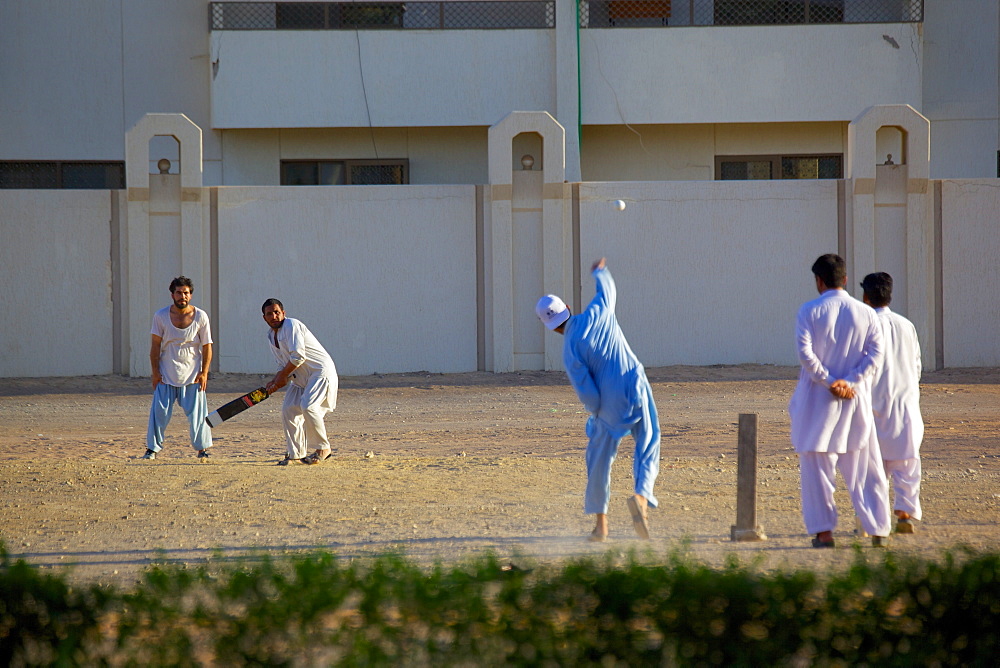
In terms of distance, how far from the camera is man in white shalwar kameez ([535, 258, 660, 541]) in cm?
612

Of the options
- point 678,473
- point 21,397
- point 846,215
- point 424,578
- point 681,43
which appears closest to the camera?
point 424,578

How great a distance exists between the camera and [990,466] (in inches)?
347

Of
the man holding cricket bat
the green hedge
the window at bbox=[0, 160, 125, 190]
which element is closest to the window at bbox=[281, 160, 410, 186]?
the window at bbox=[0, 160, 125, 190]

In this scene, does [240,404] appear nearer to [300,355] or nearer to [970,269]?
[300,355]

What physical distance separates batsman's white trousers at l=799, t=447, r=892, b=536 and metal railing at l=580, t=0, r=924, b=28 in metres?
13.4

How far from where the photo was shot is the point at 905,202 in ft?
50.8

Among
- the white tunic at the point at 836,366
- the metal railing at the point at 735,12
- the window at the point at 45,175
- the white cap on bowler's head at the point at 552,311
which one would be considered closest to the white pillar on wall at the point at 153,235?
the window at the point at 45,175

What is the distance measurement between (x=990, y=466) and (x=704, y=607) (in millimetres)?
6542

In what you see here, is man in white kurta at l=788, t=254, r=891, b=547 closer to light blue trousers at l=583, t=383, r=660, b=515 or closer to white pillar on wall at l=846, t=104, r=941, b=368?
light blue trousers at l=583, t=383, r=660, b=515

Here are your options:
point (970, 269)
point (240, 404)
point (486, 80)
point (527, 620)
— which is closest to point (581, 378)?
point (527, 620)

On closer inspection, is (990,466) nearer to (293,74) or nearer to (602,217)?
(602,217)

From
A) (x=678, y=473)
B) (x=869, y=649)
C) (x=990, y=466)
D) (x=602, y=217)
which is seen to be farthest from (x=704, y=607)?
(x=602, y=217)

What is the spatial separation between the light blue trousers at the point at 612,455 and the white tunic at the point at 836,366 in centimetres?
84

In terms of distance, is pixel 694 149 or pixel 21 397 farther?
pixel 694 149
